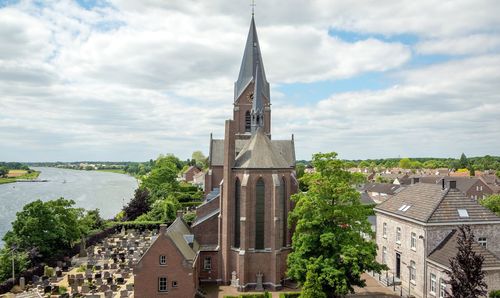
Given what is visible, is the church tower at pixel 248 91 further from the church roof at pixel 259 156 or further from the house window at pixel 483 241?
the house window at pixel 483 241

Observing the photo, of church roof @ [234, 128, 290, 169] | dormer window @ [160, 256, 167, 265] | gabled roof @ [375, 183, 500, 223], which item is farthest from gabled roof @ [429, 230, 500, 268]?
dormer window @ [160, 256, 167, 265]

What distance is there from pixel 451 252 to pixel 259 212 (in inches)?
595

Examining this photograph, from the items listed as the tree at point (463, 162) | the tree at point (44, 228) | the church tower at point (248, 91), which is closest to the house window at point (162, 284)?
the tree at point (44, 228)

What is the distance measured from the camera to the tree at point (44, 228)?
1593 inches

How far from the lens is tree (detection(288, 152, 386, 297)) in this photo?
2561 centimetres

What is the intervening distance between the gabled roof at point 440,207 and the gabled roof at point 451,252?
1557 mm

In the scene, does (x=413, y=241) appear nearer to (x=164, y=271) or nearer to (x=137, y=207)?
(x=164, y=271)

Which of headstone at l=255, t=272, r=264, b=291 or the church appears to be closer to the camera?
headstone at l=255, t=272, r=264, b=291

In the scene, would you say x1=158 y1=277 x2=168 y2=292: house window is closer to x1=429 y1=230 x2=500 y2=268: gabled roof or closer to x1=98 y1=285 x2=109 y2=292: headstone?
x1=98 y1=285 x2=109 y2=292: headstone

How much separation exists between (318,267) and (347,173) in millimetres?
6766

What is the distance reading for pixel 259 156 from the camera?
114 feet

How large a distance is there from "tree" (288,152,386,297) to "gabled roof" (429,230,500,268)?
5064 mm

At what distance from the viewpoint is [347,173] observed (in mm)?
27359

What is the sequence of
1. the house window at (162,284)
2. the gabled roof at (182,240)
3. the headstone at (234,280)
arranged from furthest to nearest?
the headstone at (234,280), the gabled roof at (182,240), the house window at (162,284)
